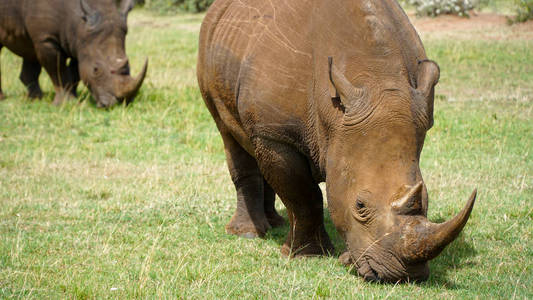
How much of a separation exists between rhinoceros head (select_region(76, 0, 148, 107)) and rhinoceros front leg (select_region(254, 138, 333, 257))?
633 centimetres

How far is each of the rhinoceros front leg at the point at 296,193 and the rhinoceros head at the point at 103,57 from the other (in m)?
6.33

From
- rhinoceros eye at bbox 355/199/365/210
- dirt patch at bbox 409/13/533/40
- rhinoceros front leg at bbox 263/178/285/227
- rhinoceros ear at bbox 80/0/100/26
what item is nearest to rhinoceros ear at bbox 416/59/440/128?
rhinoceros eye at bbox 355/199/365/210

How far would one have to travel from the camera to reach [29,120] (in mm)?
10516

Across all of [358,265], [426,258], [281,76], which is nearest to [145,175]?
[281,76]

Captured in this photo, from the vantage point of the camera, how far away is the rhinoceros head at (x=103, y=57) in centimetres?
1124

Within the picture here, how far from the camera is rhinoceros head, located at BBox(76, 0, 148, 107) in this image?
11.2 metres

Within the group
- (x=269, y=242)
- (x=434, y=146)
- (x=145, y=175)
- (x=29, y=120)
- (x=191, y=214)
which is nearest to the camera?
(x=269, y=242)

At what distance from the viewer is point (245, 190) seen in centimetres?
630

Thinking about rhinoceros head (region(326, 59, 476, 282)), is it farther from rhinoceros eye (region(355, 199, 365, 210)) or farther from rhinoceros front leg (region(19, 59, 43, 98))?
rhinoceros front leg (region(19, 59, 43, 98))

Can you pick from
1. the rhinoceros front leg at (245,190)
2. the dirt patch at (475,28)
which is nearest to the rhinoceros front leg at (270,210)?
the rhinoceros front leg at (245,190)

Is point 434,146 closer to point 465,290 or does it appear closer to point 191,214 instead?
point 191,214

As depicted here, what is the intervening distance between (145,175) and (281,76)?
336 centimetres

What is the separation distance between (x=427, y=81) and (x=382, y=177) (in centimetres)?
68

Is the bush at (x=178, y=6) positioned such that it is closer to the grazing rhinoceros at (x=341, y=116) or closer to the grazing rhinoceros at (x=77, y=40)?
the grazing rhinoceros at (x=77, y=40)
